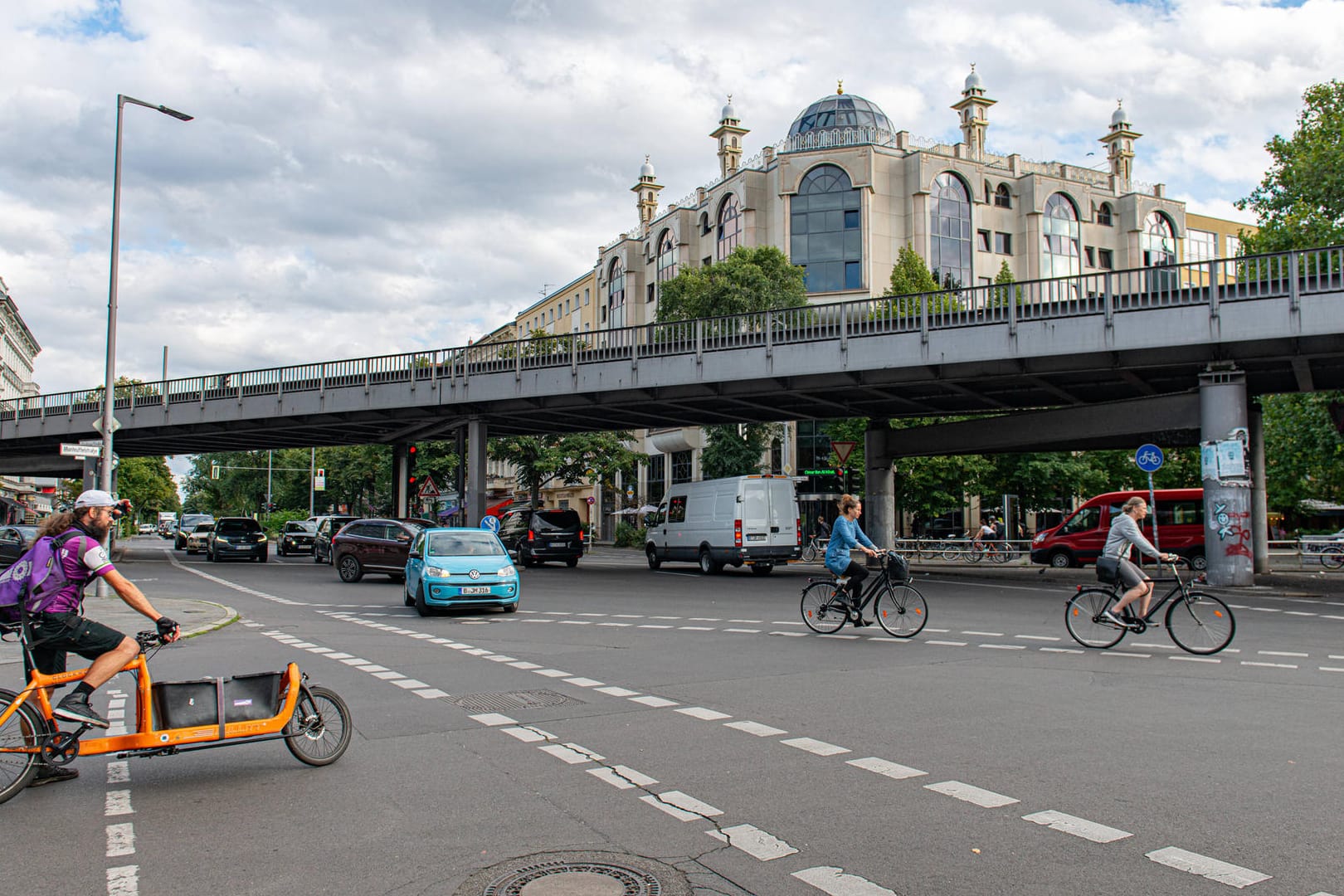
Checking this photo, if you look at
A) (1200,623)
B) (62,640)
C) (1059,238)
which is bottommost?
(1200,623)

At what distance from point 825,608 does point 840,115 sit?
5804 centimetres

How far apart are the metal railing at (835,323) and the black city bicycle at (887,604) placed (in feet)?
37.2

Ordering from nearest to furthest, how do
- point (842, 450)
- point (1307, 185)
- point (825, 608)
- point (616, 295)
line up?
point (825, 608)
point (842, 450)
point (1307, 185)
point (616, 295)

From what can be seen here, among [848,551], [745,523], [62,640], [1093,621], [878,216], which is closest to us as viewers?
[62,640]

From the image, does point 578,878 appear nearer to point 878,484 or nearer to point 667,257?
point 878,484

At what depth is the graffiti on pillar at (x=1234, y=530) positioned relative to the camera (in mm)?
21766

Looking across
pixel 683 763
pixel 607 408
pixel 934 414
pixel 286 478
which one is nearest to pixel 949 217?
pixel 934 414

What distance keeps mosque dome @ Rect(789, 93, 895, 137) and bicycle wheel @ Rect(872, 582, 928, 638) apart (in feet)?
184

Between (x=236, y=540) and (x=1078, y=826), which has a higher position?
(x=236, y=540)

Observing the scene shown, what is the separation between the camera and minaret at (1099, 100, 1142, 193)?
74375 mm

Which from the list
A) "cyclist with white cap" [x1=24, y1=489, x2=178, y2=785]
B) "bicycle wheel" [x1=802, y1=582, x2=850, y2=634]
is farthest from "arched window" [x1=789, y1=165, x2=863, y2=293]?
"cyclist with white cap" [x1=24, y1=489, x2=178, y2=785]

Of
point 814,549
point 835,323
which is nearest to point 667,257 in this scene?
point 814,549

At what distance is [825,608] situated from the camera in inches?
531

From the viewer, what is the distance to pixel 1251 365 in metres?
23.3
